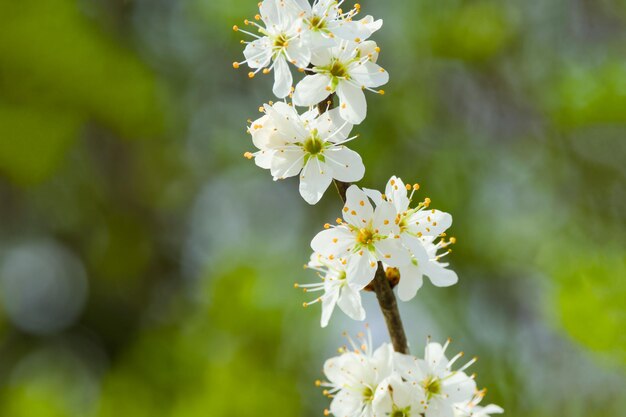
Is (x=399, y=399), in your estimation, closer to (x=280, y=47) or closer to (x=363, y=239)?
(x=363, y=239)

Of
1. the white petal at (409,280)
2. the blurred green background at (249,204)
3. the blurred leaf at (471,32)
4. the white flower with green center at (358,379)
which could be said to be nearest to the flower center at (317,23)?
the white petal at (409,280)

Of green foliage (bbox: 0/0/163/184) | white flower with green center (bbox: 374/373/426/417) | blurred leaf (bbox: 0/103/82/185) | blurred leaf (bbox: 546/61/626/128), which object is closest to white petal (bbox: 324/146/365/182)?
white flower with green center (bbox: 374/373/426/417)

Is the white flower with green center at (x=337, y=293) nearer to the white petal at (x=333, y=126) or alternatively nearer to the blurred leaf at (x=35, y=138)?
the white petal at (x=333, y=126)

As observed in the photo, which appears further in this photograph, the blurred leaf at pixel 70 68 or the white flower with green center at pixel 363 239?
the blurred leaf at pixel 70 68

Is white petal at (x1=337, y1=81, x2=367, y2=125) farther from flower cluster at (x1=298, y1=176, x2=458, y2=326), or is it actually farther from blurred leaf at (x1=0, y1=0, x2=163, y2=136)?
blurred leaf at (x1=0, y1=0, x2=163, y2=136)

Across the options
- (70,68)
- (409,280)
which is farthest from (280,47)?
(70,68)
